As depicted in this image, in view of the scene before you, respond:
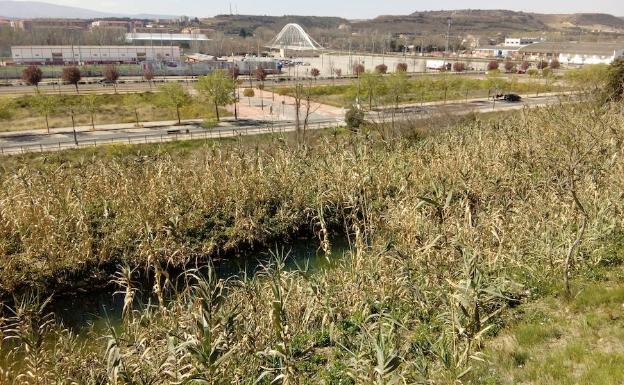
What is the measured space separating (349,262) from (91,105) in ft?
108

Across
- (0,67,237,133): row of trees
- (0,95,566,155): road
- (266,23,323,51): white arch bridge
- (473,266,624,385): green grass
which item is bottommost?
(0,95,566,155): road

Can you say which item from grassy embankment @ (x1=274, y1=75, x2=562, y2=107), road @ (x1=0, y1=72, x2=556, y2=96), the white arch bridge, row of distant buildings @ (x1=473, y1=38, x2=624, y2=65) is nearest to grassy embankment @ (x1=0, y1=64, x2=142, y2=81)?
road @ (x1=0, y1=72, x2=556, y2=96)

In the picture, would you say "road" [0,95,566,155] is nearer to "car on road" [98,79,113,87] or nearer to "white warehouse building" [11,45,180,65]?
"car on road" [98,79,113,87]

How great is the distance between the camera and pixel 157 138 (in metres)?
30.8

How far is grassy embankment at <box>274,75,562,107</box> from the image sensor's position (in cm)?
4656

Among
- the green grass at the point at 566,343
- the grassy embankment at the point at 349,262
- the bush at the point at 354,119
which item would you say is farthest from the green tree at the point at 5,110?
the green grass at the point at 566,343

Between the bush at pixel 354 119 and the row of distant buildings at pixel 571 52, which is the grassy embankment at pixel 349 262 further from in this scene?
the row of distant buildings at pixel 571 52

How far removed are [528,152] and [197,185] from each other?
A: 12047 millimetres

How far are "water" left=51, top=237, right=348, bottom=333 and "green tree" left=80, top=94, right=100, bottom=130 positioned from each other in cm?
2599

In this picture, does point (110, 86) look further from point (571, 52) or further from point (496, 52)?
point (496, 52)

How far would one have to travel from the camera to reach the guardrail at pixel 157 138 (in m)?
27.9

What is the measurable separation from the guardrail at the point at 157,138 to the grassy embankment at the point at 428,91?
12222 millimetres

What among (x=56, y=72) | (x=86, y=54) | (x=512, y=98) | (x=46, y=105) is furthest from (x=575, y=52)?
(x=46, y=105)

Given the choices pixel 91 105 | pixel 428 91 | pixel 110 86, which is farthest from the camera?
pixel 110 86
